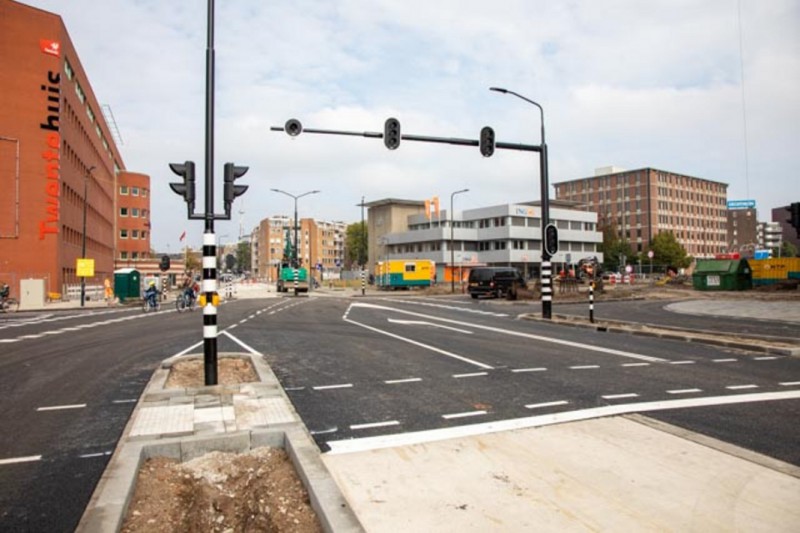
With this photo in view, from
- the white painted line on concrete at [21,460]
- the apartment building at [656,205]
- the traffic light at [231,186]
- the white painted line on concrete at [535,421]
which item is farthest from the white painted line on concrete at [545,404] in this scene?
the apartment building at [656,205]

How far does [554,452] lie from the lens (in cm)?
452

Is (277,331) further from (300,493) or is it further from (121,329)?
(300,493)

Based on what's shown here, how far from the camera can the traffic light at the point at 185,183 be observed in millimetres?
7160

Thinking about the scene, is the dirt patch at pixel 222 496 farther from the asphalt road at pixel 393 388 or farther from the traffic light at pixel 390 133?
the traffic light at pixel 390 133

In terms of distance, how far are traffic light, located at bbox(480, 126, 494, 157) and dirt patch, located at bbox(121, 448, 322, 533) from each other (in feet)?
47.4

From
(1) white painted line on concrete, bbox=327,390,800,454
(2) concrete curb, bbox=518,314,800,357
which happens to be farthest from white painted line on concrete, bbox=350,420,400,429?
(2) concrete curb, bbox=518,314,800,357

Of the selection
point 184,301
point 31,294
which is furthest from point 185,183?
point 31,294

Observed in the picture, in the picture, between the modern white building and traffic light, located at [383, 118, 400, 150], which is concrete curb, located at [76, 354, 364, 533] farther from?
the modern white building

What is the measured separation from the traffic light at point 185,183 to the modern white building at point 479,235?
204 feet

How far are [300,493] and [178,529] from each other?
0.81 m

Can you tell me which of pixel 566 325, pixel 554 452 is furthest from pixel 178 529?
pixel 566 325

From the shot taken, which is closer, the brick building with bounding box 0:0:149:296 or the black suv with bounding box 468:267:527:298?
the black suv with bounding box 468:267:527:298

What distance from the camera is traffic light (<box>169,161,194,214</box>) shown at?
23.5 feet

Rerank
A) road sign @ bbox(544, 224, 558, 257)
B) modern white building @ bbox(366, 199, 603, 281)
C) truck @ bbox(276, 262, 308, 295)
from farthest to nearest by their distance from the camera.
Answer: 1. modern white building @ bbox(366, 199, 603, 281)
2. truck @ bbox(276, 262, 308, 295)
3. road sign @ bbox(544, 224, 558, 257)
